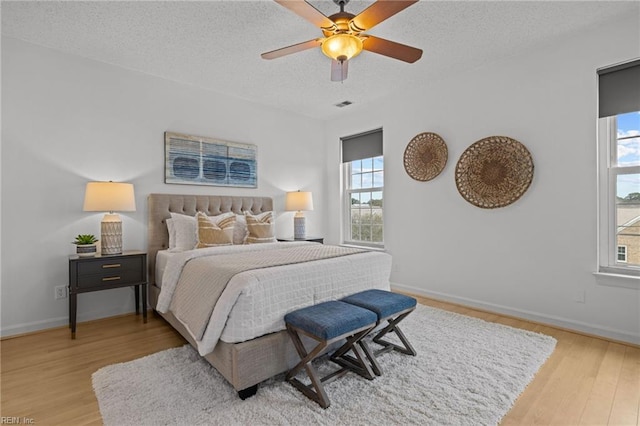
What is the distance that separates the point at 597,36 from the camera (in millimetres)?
2777

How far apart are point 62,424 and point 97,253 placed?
179cm

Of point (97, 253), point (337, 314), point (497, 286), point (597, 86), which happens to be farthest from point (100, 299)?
point (597, 86)

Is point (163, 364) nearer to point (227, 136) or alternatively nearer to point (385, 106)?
point (227, 136)

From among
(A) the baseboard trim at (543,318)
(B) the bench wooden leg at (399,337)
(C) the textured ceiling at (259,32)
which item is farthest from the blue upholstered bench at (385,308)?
(C) the textured ceiling at (259,32)

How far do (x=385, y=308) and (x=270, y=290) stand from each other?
0.78 m

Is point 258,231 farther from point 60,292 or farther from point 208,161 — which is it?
point 60,292

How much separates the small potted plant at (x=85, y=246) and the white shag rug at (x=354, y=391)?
1190mm

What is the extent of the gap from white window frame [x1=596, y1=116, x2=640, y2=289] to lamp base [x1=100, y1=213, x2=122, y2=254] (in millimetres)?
4402

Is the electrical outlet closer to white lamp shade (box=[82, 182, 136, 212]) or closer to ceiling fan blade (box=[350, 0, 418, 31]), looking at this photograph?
white lamp shade (box=[82, 182, 136, 212])

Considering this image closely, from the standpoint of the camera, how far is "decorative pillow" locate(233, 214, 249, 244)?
3.79 m

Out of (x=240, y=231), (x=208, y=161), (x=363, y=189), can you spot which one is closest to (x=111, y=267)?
(x=240, y=231)

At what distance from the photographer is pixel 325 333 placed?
177 cm

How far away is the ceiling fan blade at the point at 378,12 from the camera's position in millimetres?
1768

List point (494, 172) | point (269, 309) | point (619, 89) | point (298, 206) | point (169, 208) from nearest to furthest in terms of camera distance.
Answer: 1. point (269, 309)
2. point (619, 89)
3. point (494, 172)
4. point (169, 208)
5. point (298, 206)
